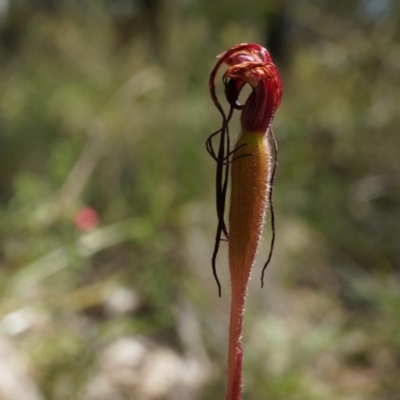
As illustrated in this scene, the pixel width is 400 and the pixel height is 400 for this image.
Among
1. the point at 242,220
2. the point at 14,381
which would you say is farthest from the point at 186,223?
the point at 242,220

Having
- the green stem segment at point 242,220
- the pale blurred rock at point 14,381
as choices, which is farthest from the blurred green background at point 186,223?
the green stem segment at point 242,220

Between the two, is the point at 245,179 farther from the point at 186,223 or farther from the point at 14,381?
the point at 186,223

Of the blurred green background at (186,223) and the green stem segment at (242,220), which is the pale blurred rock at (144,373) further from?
the green stem segment at (242,220)

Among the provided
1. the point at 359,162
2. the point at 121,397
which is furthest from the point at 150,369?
the point at 359,162

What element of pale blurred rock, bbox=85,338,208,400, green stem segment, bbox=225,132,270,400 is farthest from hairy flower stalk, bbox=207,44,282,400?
pale blurred rock, bbox=85,338,208,400

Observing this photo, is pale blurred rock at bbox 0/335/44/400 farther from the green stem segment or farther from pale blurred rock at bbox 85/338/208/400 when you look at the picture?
the green stem segment

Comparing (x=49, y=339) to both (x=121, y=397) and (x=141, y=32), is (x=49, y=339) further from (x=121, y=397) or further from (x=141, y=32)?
(x=141, y=32)
